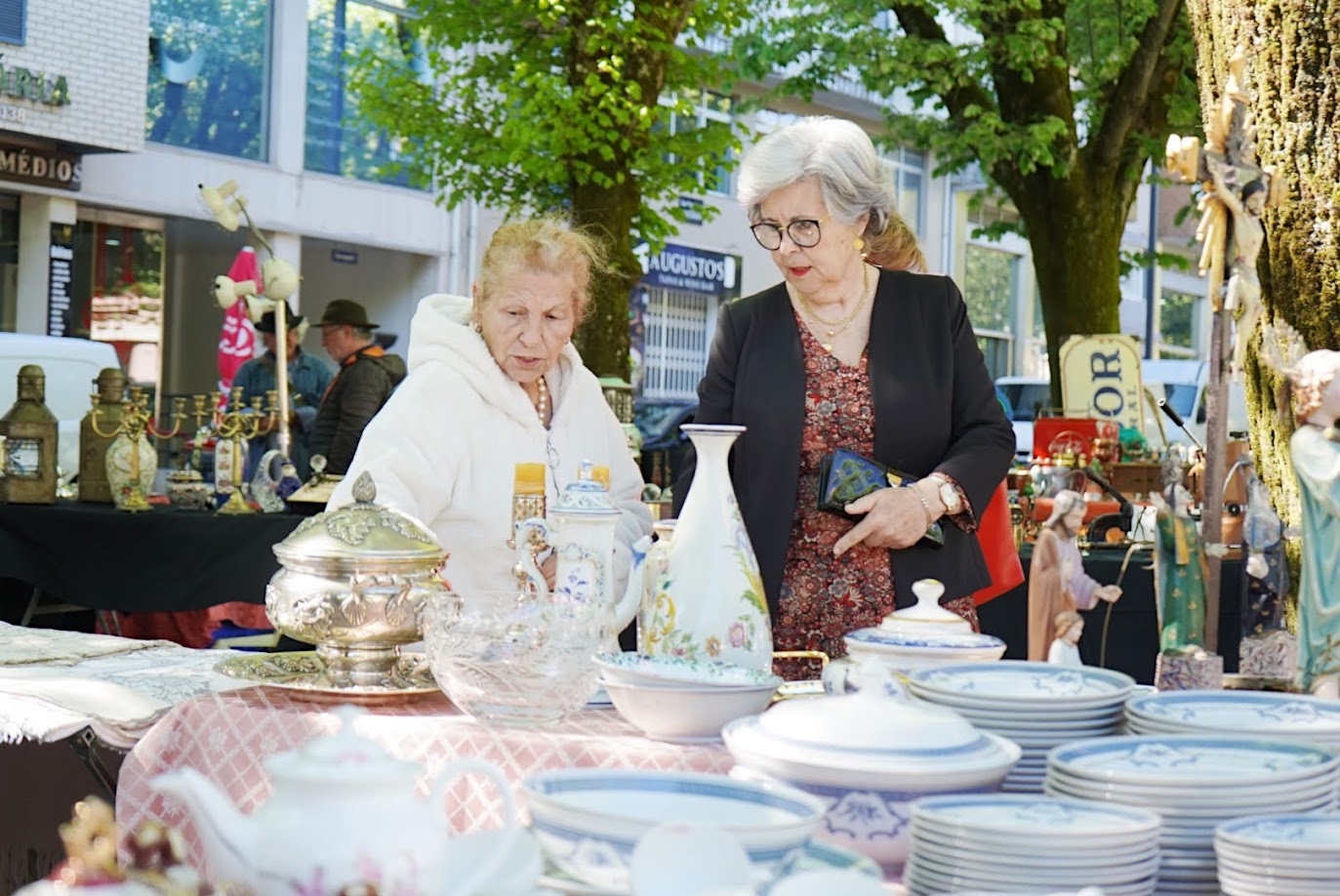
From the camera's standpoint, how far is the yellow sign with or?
8828 millimetres

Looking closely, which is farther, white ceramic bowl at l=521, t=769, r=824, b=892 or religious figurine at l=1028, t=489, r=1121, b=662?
religious figurine at l=1028, t=489, r=1121, b=662

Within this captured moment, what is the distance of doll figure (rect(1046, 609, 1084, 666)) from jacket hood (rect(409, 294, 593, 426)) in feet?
3.50

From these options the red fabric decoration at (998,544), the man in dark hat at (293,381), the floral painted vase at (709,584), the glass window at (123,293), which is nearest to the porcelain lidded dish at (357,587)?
the floral painted vase at (709,584)

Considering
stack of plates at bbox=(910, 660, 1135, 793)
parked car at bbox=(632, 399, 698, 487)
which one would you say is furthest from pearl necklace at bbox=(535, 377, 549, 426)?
parked car at bbox=(632, 399, 698, 487)

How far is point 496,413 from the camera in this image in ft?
8.80

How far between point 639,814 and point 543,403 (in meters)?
1.60

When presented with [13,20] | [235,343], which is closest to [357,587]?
[235,343]

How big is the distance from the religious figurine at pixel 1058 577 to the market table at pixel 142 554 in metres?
4.18

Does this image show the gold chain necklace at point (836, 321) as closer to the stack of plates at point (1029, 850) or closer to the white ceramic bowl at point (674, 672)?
the white ceramic bowl at point (674, 672)

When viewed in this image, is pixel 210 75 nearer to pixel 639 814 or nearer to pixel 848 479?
pixel 848 479

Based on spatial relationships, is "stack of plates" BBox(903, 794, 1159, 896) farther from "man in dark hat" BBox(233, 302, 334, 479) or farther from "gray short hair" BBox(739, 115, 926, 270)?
"man in dark hat" BBox(233, 302, 334, 479)

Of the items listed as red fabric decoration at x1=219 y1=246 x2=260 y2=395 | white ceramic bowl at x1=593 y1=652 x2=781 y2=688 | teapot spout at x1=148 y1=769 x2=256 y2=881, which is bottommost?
teapot spout at x1=148 y1=769 x2=256 y2=881

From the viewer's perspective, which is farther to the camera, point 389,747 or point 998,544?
point 998,544

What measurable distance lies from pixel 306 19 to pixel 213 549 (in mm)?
11228
